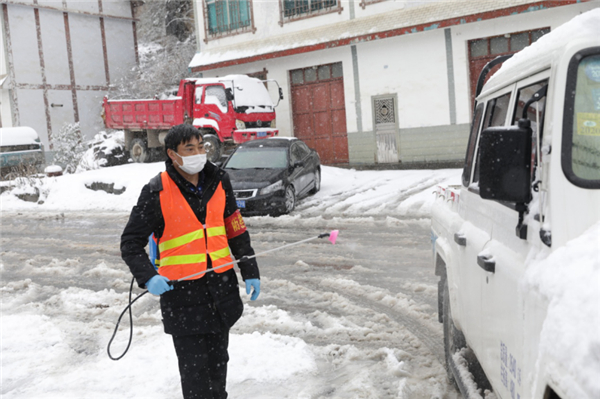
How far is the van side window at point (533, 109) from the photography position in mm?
2482

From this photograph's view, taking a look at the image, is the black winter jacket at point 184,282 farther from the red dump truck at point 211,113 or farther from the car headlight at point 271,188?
the red dump truck at point 211,113

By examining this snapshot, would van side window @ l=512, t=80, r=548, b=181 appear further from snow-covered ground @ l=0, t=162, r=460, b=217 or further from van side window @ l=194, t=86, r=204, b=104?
van side window @ l=194, t=86, r=204, b=104

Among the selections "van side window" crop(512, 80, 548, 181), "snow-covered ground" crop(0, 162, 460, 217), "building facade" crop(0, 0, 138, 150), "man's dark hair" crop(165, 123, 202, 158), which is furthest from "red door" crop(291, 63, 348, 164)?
"van side window" crop(512, 80, 548, 181)

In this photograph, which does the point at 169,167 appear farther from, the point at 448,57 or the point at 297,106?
the point at 297,106

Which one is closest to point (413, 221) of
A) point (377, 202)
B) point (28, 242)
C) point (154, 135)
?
point (377, 202)

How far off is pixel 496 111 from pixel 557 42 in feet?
3.52

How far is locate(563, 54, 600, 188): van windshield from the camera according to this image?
84.1 inches

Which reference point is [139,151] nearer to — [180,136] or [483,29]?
[483,29]

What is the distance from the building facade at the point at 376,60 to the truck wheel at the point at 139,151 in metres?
4.17

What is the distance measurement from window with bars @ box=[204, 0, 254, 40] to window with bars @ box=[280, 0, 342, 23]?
1727 mm

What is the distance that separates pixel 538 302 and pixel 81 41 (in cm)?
3473

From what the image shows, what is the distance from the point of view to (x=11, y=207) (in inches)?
712

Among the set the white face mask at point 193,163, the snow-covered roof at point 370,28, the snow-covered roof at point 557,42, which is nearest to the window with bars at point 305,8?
the snow-covered roof at point 370,28

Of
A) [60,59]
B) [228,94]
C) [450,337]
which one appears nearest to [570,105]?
[450,337]
